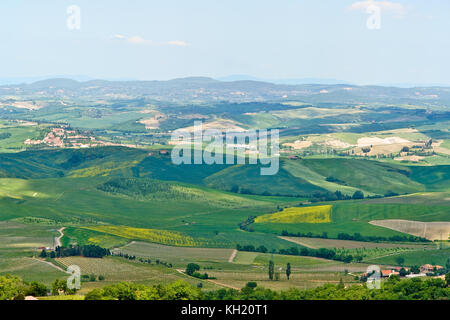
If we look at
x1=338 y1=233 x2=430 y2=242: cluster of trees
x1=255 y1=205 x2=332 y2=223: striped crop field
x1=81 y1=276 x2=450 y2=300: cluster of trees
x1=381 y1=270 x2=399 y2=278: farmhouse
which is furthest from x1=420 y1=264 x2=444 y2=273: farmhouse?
x1=255 y1=205 x2=332 y2=223: striped crop field

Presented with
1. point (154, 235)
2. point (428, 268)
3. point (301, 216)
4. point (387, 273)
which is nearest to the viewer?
point (387, 273)

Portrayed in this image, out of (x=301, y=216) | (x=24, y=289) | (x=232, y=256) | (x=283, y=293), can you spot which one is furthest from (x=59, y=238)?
(x=283, y=293)

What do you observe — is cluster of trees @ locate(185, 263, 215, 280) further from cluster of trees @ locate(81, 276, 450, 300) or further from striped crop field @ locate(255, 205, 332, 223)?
striped crop field @ locate(255, 205, 332, 223)

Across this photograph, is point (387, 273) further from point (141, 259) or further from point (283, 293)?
point (141, 259)

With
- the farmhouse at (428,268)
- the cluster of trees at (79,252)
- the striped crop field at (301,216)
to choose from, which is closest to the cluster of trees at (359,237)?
the striped crop field at (301,216)

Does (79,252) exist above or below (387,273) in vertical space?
below

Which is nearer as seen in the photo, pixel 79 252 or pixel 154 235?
pixel 79 252

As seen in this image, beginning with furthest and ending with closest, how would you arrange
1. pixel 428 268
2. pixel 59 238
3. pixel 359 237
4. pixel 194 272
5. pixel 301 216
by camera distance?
pixel 301 216
pixel 359 237
pixel 59 238
pixel 428 268
pixel 194 272
